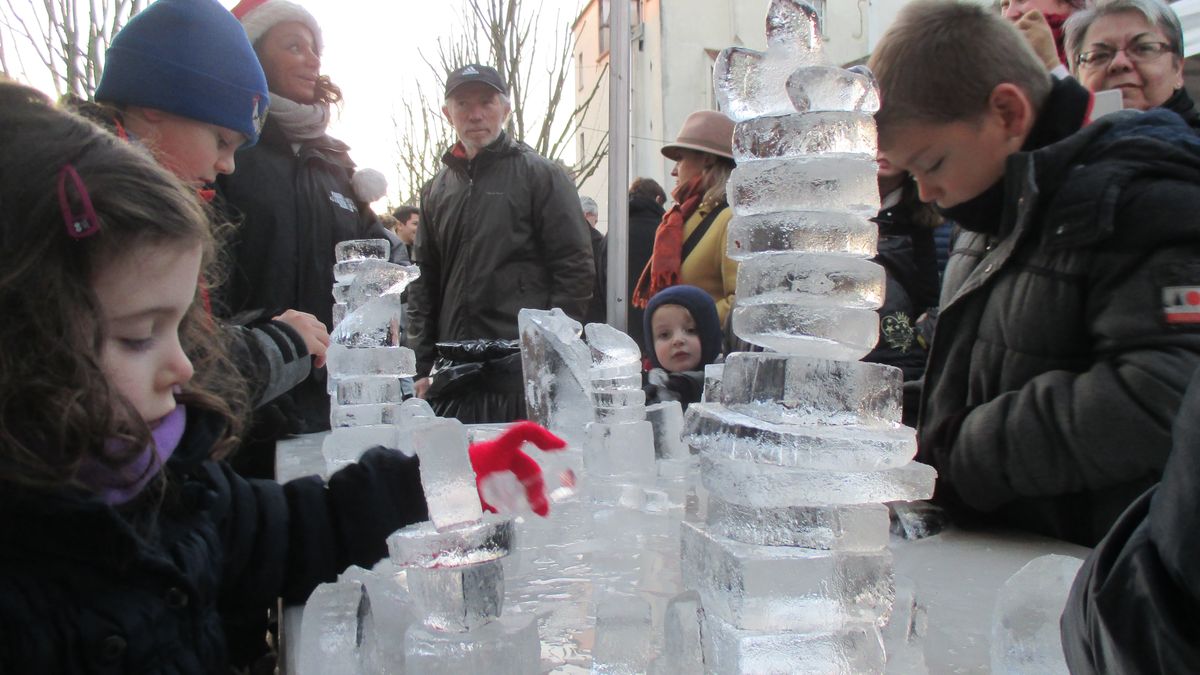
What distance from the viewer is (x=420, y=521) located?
4.00 feet

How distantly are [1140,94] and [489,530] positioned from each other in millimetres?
2296

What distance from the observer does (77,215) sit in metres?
0.88

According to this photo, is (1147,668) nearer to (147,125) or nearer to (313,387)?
(147,125)

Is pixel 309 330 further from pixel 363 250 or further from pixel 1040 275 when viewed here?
pixel 1040 275

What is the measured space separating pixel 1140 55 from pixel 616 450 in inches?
76.7

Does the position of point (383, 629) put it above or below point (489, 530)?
below

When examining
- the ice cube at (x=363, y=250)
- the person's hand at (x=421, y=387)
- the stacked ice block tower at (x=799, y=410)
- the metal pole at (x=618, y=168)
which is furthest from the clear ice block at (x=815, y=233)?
the metal pole at (x=618, y=168)

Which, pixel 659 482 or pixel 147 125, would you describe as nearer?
pixel 659 482

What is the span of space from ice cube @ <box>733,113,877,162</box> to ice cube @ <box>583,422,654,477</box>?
0.74 m

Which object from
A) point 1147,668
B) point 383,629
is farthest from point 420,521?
point 1147,668

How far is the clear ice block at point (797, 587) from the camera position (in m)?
0.74

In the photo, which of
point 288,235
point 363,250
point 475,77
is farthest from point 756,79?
point 475,77

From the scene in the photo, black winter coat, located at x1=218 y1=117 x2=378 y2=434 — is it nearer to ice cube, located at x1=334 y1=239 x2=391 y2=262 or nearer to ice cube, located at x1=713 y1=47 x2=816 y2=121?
ice cube, located at x1=334 y1=239 x2=391 y2=262

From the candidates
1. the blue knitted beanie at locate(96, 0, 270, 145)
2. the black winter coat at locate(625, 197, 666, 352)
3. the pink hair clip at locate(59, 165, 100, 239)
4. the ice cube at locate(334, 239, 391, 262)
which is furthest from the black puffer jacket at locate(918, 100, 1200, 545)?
the black winter coat at locate(625, 197, 666, 352)
